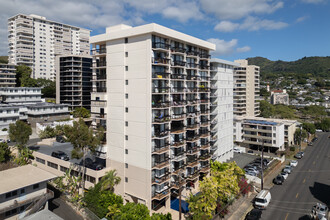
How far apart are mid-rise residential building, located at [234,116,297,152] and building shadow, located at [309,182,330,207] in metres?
25.8

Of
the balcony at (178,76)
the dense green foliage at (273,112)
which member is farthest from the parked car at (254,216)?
the dense green foliage at (273,112)

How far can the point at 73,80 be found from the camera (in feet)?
344

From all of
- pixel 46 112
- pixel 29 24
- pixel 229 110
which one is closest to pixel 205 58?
pixel 229 110

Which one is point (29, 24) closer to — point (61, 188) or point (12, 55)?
point (12, 55)

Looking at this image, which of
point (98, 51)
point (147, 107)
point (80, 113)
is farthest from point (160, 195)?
point (80, 113)

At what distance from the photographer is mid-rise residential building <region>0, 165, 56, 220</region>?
3173cm

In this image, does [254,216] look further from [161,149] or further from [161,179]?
[161,149]

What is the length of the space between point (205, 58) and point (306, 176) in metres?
39.6

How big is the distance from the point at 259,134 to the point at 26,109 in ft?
276

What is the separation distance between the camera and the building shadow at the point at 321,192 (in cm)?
4393

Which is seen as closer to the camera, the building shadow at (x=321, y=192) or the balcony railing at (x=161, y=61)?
the balcony railing at (x=161, y=61)

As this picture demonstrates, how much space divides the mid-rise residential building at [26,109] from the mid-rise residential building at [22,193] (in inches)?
1874

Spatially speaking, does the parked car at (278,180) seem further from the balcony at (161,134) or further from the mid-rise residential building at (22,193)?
the mid-rise residential building at (22,193)

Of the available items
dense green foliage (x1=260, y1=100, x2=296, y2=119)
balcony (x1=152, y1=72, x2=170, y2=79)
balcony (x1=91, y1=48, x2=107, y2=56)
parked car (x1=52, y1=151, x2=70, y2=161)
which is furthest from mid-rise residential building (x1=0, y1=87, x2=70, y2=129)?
dense green foliage (x1=260, y1=100, x2=296, y2=119)
